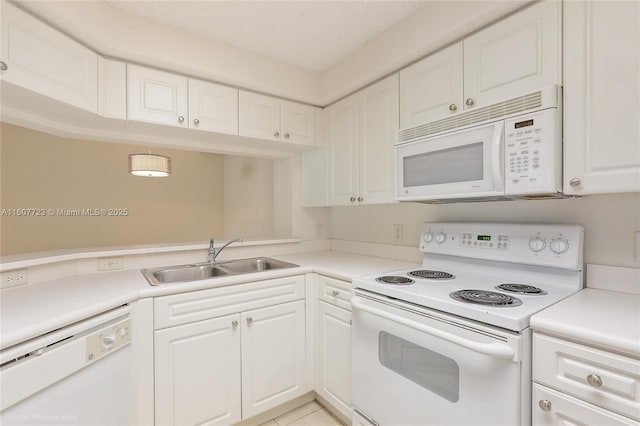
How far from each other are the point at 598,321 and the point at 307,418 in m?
1.61

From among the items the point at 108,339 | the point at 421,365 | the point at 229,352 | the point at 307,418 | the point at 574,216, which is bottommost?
the point at 307,418

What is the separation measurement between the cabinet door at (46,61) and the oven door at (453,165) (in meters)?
1.65

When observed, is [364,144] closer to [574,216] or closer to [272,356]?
[574,216]

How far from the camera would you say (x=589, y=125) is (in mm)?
1087

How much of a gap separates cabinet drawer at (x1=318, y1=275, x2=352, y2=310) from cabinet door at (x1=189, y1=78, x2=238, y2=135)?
3.82 ft

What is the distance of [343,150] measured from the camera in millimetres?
2236

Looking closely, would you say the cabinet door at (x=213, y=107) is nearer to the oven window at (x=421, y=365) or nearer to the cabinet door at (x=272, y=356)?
the cabinet door at (x=272, y=356)

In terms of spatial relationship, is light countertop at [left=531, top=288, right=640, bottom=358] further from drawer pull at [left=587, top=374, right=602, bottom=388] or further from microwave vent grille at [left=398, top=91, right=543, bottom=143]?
microwave vent grille at [left=398, top=91, right=543, bottom=143]

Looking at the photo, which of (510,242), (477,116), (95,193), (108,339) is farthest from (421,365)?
(95,193)

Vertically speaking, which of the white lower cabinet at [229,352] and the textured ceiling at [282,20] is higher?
the textured ceiling at [282,20]

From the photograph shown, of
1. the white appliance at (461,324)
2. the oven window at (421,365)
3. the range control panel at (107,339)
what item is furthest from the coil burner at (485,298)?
the range control panel at (107,339)

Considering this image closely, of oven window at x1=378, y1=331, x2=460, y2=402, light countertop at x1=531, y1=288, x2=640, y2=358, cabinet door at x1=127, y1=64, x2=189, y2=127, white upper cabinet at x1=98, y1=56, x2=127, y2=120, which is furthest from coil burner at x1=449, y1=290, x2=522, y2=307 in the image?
white upper cabinet at x1=98, y1=56, x2=127, y2=120

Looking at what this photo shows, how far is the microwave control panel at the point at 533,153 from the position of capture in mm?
1134

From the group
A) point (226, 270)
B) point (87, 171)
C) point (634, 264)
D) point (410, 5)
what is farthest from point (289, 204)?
point (87, 171)
